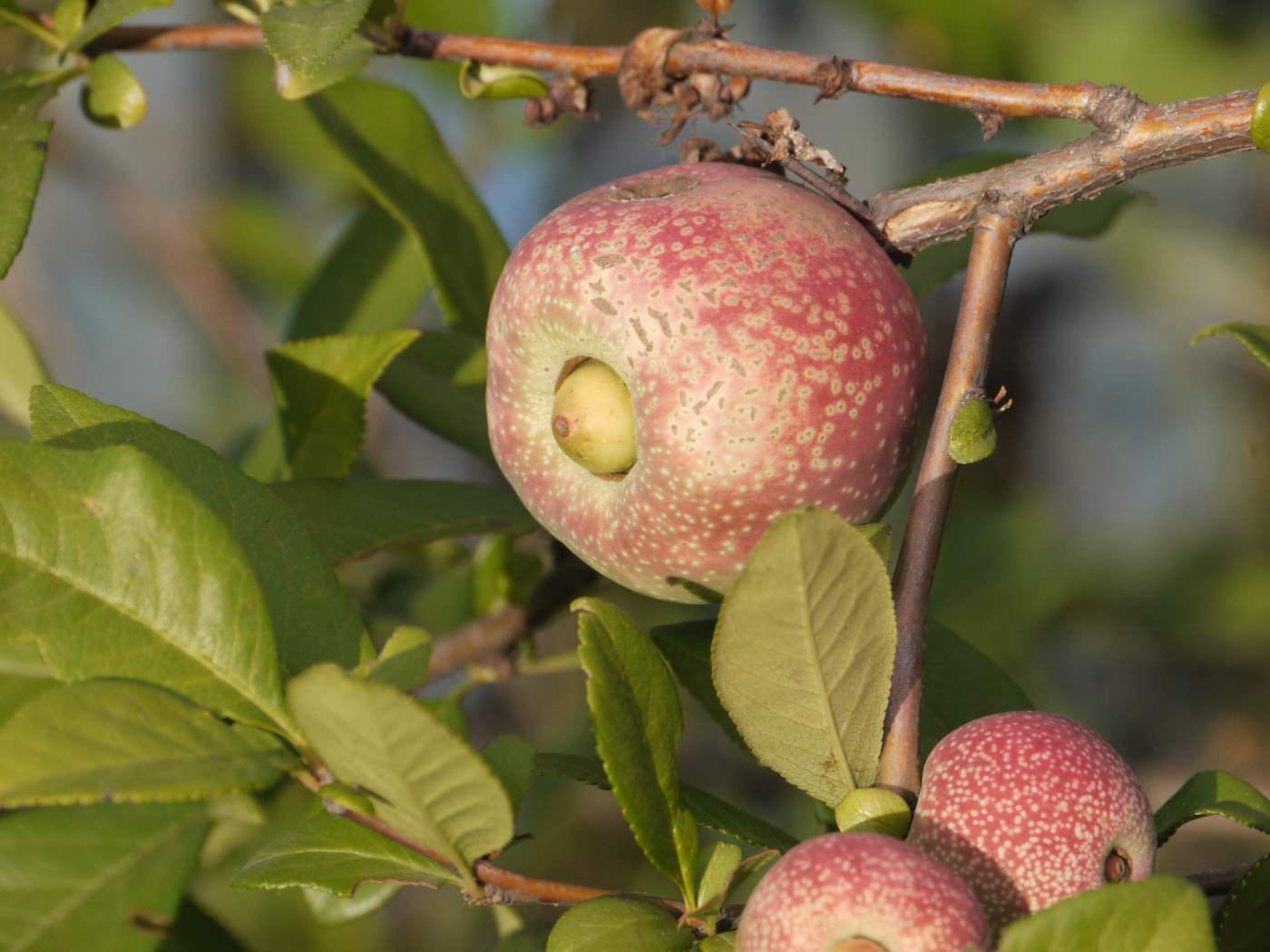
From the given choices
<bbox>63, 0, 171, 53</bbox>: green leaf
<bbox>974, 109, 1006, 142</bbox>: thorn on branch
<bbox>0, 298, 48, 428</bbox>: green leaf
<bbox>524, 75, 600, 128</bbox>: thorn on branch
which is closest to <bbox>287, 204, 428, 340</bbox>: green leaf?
<bbox>0, 298, 48, 428</bbox>: green leaf

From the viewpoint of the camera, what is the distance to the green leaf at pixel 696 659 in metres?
1.08

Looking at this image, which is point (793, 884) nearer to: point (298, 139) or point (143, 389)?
point (298, 139)

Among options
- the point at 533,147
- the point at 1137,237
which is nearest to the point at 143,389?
the point at 533,147

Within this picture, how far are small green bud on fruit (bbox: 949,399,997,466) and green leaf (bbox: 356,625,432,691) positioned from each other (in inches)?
15.0

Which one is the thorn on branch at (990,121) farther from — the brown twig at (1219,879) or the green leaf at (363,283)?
the green leaf at (363,283)

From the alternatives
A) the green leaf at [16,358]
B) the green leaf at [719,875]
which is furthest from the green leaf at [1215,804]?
the green leaf at [16,358]

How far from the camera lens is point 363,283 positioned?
5.48ft

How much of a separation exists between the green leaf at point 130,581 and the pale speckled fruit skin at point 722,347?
29cm

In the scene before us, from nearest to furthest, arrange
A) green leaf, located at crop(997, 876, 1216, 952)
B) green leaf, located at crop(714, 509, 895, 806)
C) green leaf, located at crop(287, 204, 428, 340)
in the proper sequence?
green leaf, located at crop(997, 876, 1216, 952)
green leaf, located at crop(714, 509, 895, 806)
green leaf, located at crop(287, 204, 428, 340)

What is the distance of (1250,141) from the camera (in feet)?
3.04

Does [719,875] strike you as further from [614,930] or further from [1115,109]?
[1115,109]

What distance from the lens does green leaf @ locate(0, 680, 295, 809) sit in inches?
28.0

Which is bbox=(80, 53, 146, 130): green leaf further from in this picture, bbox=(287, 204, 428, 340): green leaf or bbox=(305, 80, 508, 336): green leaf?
bbox=(287, 204, 428, 340): green leaf

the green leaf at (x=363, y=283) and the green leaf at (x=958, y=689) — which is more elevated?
the green leaf at (x=363, y=283)
